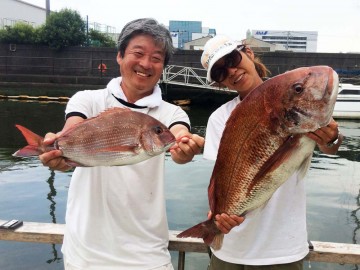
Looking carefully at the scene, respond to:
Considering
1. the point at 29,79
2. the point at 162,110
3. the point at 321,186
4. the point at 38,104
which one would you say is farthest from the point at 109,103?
the point at 29,79

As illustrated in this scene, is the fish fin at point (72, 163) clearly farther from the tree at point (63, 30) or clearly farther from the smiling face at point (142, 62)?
the tree at point (63, 30)

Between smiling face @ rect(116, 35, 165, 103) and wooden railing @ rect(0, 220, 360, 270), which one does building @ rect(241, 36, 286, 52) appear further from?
wooden railing @ rect(0, 220, 360, 270)

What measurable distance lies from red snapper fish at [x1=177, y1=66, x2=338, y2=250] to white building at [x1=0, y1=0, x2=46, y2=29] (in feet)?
173

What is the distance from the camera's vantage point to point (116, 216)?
8.95ft

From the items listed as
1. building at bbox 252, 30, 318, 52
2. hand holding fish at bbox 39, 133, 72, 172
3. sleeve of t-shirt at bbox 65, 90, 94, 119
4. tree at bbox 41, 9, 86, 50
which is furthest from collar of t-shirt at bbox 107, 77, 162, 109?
building at bbox 252, 30, 318, 52

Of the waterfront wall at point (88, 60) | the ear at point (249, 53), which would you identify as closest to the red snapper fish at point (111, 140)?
the ear at point (249, 53)

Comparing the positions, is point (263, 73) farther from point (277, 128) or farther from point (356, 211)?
point (356, 211)

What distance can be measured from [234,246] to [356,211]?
6.59 m

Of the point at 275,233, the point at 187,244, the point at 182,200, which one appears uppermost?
the point at 275,233

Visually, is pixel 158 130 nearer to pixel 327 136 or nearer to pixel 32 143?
pixel 32 143

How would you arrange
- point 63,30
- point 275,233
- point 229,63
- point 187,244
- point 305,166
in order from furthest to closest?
point 63,30 → point 187,244 → point 229,63 → point 275,233 → point 305,166

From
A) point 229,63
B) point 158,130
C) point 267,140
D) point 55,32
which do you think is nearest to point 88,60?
point 55,32

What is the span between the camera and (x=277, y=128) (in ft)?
6.82

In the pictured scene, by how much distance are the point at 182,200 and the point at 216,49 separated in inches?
242
